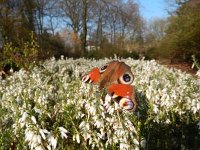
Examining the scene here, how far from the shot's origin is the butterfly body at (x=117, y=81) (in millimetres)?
3793

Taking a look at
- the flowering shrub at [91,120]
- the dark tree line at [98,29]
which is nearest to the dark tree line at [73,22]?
the dark tree line at [98,29]

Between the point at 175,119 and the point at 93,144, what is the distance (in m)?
2.19

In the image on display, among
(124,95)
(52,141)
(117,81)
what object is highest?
(117,81)

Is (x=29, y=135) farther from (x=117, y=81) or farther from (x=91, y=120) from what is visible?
(x=117, y=81)

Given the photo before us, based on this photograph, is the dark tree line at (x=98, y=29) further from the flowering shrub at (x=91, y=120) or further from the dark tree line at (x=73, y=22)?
the flowering shrub at (x=91, y=120)

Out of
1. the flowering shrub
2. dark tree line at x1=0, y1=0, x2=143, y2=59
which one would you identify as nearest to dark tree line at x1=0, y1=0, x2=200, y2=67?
dark tree line at x1=0, y1=0, x2=143, y2=59

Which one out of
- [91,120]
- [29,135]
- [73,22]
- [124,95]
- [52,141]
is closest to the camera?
Result: [29,135]

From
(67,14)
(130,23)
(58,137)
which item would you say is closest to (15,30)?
(67,14)

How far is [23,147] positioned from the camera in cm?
385

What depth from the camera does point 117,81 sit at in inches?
157

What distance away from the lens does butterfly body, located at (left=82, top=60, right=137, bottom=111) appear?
379 cm

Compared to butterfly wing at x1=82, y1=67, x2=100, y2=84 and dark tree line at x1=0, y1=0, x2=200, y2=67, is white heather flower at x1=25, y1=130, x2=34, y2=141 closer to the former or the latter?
butterfly wing at x1=82, y1=67, x2=100, y2=84

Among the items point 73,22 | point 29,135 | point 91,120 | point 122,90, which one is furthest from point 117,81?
point 73,22

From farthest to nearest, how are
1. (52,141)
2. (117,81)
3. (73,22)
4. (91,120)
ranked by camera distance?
1. (73,22)
2. (91,120)
3. (117,81)
4. (52,141)
